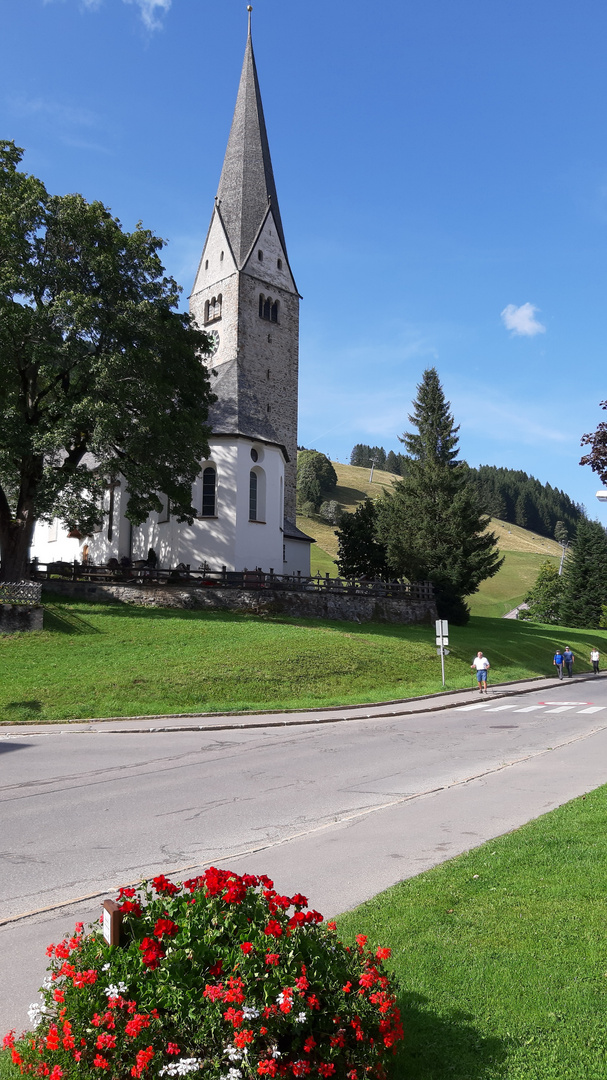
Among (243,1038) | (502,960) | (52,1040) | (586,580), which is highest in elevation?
(586,580)

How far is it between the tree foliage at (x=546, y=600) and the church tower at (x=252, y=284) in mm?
35907

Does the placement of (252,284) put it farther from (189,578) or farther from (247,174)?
(189,578)

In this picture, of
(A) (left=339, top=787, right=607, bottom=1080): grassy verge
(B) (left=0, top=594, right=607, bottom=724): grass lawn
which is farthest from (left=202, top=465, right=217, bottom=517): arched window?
(A) (left=339, top=787, right=607, bottom=1080): grassy verge

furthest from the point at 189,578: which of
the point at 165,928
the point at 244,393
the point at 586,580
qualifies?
the point at 586,580

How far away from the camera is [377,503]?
5397 cm

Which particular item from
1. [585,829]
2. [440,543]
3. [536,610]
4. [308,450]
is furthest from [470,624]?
[308,450]

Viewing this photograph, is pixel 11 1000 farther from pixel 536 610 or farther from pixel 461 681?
pixel 536 610

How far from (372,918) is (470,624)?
46454 mm

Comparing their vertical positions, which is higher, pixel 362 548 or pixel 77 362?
pixel 77 362

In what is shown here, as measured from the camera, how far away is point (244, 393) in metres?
→ 49.0

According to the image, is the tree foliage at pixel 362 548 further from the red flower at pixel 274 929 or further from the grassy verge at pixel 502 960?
the red flower at pixel 274 929

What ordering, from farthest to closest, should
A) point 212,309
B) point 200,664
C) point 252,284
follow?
point 212,309 < point 252,284 < point 200,664

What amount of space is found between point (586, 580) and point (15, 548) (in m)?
56.7

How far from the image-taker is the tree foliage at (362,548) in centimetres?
5700
